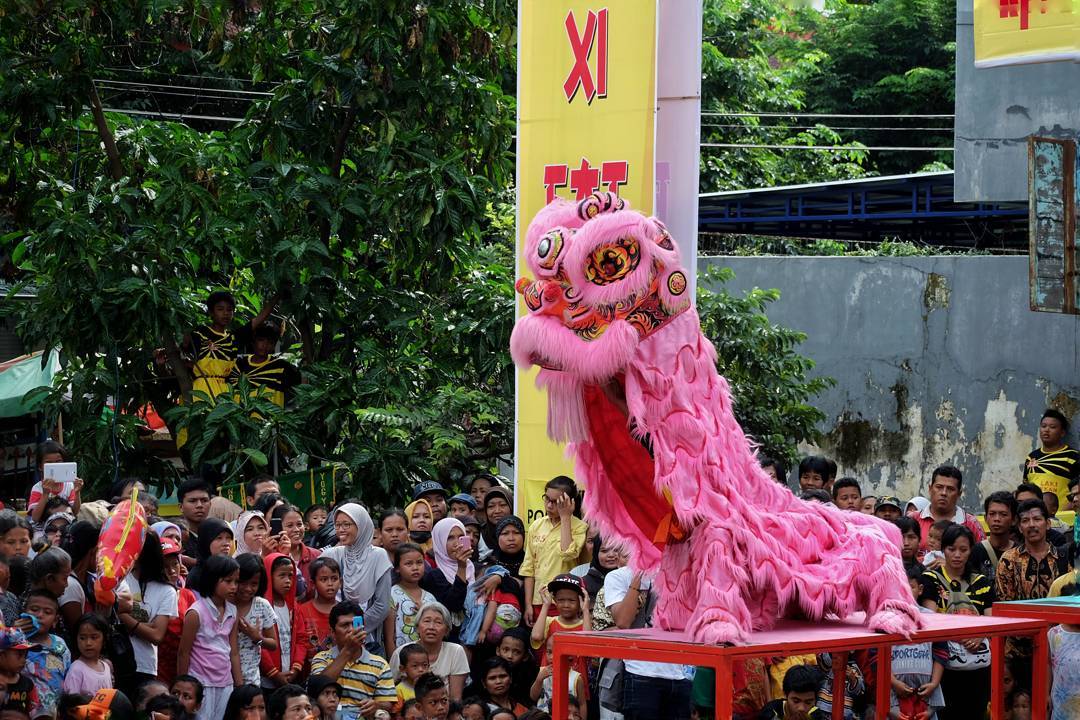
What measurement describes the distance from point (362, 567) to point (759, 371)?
3.58 meters

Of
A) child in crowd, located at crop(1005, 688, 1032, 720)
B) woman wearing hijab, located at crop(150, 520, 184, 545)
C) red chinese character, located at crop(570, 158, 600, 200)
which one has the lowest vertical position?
child in crowd, located at crop(1005, 688, 1032, 720)

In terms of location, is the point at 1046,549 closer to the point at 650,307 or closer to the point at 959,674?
the point at 959,674

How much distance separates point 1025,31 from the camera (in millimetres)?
8367

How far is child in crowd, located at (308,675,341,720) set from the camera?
6.23 m

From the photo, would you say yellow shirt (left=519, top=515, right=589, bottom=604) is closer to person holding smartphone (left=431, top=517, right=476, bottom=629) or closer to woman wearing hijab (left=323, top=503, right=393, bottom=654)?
person holding smartphone (left=431, top=517, right=476, bottom=629)

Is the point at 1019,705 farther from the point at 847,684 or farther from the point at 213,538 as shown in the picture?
the point at 213,538

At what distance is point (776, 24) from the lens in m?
18.2

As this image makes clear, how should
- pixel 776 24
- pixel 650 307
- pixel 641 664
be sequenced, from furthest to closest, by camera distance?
1. pixel 776 24
2. pixel 641 664
3. pixel 650 307

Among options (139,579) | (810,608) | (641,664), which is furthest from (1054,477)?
(139,579)

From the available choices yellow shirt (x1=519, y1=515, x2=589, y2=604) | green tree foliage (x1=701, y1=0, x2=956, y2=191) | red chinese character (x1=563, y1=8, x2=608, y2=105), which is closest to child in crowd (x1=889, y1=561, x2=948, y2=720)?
yellow shirt (x1=519, y1=515, x2=589, y2=604)

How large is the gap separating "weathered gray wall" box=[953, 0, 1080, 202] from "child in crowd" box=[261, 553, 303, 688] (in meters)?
6.56

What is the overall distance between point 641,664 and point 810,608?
1.35 metres

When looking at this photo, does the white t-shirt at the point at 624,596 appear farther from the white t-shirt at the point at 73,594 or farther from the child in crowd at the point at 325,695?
the white t-shirt at the point at 73,594

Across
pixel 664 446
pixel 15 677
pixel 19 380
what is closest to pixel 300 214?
pixel 15 677
